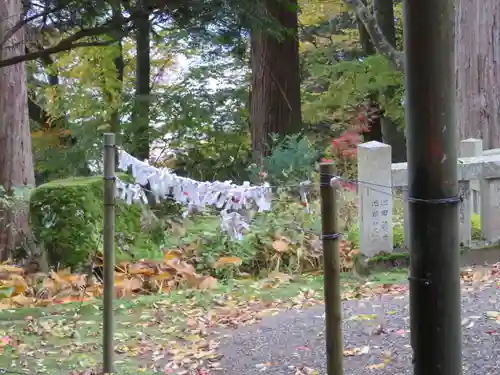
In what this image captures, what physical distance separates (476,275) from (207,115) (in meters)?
10.6

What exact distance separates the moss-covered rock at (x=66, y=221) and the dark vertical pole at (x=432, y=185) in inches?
248

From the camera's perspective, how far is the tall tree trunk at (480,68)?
10.6 meters

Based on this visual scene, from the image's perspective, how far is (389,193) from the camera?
700 cm

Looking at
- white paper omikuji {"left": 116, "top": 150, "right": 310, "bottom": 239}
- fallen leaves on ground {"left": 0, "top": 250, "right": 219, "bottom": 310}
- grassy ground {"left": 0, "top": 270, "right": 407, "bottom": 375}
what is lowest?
grassy ground {"left": 0, "top": 270, "right": 407, "bottom": 375}

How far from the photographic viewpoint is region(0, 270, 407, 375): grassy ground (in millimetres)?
4930

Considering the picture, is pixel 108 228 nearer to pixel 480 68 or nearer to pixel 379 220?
pixel 379 220

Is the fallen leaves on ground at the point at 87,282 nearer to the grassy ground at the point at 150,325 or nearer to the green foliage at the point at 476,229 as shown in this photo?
the grassy ground at the point at 150,325

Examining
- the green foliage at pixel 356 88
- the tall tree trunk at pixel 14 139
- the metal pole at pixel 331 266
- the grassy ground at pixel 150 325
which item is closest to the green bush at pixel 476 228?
the grassy ground at pixel 150 325

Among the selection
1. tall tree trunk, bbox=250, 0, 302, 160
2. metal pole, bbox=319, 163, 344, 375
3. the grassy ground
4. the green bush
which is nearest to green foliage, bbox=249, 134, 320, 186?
tall tree trunk, bbox=250, 0, 302, 160

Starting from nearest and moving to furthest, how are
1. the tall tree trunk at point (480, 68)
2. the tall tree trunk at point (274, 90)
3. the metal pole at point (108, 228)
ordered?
1. the metal pole at point (108, 228)
2. the tall tree trunk at point (480, 68)
3. the tall tree trunk at point (274, 90)

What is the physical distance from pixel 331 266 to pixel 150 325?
11.0ft

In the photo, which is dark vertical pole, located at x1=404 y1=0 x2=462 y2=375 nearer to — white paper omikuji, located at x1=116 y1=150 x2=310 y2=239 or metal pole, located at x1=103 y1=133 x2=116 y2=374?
metal pole, located at x1=103 y1=133 x2=116 y2=374

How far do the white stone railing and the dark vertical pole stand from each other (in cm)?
489

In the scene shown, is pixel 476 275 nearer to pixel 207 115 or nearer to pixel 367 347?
pixel 367 347
